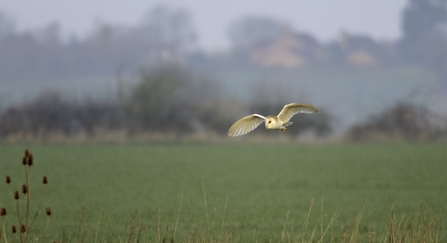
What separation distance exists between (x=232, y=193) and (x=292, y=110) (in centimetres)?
1339

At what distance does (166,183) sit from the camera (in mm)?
19422

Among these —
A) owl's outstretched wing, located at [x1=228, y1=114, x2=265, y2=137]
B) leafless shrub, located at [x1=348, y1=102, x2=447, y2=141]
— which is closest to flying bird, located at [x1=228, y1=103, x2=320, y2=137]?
owl's outstretched wing, located at [x1=228, y1=114, x2=265, y2=137]

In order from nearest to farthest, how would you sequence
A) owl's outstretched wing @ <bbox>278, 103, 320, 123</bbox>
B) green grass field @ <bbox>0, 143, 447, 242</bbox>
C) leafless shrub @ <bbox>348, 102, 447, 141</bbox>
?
owl's outstretched wing @ <bbox>278, 103, 320, 123</bbox>
green grass field @ <bbox>0, 143, 447, 242</bbox>
leafless shrub @ <bbox>348, 102, 447, 141</bbox>

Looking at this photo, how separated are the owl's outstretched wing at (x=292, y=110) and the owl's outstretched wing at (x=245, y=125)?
0.39 ft

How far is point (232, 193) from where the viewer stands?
16.8 meters

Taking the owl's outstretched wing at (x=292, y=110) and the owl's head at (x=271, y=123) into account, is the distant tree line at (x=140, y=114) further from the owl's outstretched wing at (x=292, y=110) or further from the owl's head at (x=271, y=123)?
the owl's head at (x=271, y=123)

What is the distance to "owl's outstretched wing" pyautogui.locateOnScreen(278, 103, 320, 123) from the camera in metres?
3.41

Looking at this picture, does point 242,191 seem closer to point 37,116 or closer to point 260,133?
point 260,133

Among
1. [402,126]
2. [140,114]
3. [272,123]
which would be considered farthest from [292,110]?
[140,114]

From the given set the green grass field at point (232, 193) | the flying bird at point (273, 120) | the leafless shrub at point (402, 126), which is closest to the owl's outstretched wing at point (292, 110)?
the flying bird at point (273, 120)

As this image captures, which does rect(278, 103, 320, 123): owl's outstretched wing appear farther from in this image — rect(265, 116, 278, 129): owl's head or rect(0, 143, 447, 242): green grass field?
rect(0, 143, 447, 242): green grass field

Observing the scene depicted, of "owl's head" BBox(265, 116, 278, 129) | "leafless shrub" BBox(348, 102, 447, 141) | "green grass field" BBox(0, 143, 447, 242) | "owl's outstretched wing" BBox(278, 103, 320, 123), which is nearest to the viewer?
"owl's head" BBox(265, 116, 278, 129)

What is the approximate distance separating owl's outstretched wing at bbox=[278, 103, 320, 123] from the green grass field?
106 inches

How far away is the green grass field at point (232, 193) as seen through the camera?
9.49 m
